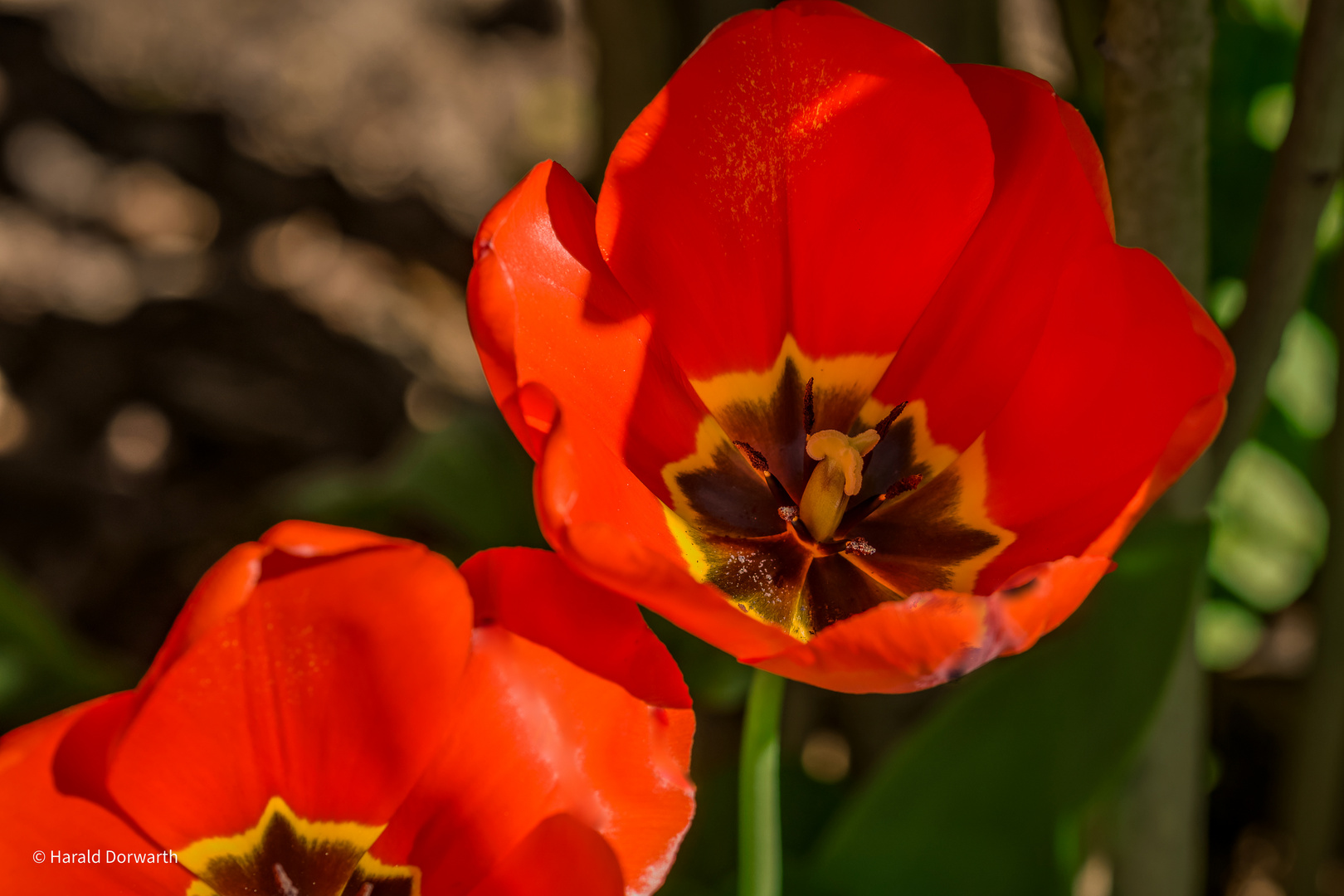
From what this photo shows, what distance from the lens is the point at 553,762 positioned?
1.84ft

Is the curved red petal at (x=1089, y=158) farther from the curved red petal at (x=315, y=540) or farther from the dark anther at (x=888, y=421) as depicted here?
the curved red petal at (x=315, y=540)

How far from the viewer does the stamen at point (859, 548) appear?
76 centimetres

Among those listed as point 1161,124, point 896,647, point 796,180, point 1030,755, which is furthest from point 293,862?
point 1161,124

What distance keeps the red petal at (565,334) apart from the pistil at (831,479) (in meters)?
0.09

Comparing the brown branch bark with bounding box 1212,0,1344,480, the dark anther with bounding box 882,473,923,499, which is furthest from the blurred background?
the dark anther with bounding box 882,473,923,499

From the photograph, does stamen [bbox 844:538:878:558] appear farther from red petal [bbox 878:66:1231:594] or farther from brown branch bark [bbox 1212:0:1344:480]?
brown branch bark [bbox 1212:0:1344:480]

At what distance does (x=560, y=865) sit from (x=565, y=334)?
27cm

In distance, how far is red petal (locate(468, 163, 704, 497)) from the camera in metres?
0.54

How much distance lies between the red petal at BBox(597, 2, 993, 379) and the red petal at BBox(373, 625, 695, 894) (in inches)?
9.6

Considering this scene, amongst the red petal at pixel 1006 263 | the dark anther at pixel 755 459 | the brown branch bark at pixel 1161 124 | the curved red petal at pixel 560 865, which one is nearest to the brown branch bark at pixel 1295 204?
the brown branch bark at pixel 1161 124

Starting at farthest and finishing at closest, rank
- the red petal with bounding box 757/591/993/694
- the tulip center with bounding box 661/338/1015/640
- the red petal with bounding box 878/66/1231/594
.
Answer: the tulip center with bounding box 661/338/1015/640 → the red petal with bounding box 878/66/1231/594 → the red petal with bounding box 757/591/993/694

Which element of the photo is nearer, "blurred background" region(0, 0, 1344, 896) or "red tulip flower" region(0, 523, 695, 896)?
"red tulip flower" region(0, 523, 695, 896)

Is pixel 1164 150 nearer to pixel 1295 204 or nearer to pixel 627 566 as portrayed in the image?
pixel 1295 204

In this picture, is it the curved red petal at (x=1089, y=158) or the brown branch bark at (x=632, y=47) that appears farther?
the brown branch bark at (x=632, y=47)
